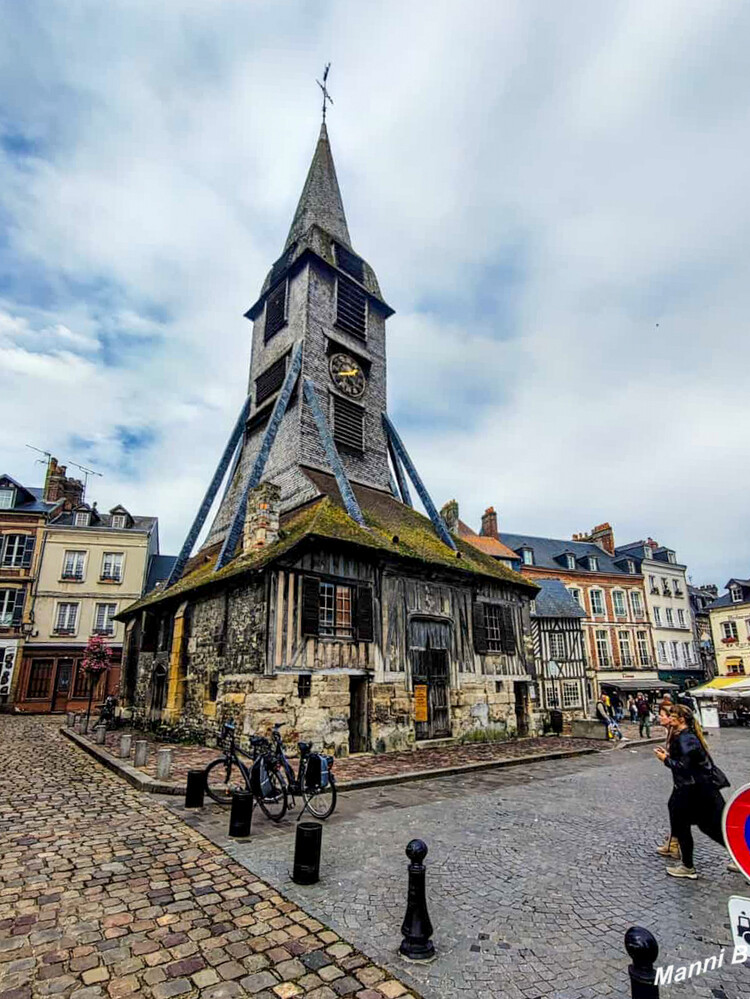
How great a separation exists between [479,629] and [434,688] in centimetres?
227

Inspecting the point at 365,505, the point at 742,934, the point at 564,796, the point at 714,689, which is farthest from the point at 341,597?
the point at 714,689

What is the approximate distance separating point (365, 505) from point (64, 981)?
1314 centimetres

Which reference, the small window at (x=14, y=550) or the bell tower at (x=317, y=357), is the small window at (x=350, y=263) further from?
the small window at (x=14, y=550)

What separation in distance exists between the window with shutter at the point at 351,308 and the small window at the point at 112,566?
16.4 m

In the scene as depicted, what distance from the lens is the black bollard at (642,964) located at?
2.24 metres

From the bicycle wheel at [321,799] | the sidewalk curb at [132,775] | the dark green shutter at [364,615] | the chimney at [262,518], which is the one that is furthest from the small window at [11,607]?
the bicycle wheel at [321,799]

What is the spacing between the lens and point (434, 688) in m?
13.1

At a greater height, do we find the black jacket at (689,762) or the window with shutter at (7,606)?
the window with shutter at (7,606)

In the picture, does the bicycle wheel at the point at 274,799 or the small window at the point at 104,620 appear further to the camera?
the small window at the point at 104,620

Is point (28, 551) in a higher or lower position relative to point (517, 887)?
higher

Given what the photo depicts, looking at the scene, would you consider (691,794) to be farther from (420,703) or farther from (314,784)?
(420,703)

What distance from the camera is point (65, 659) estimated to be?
23.9 m

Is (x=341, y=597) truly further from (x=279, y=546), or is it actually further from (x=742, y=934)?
(x=742, y=934)

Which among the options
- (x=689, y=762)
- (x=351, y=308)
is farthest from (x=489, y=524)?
(x=689, y=762)
